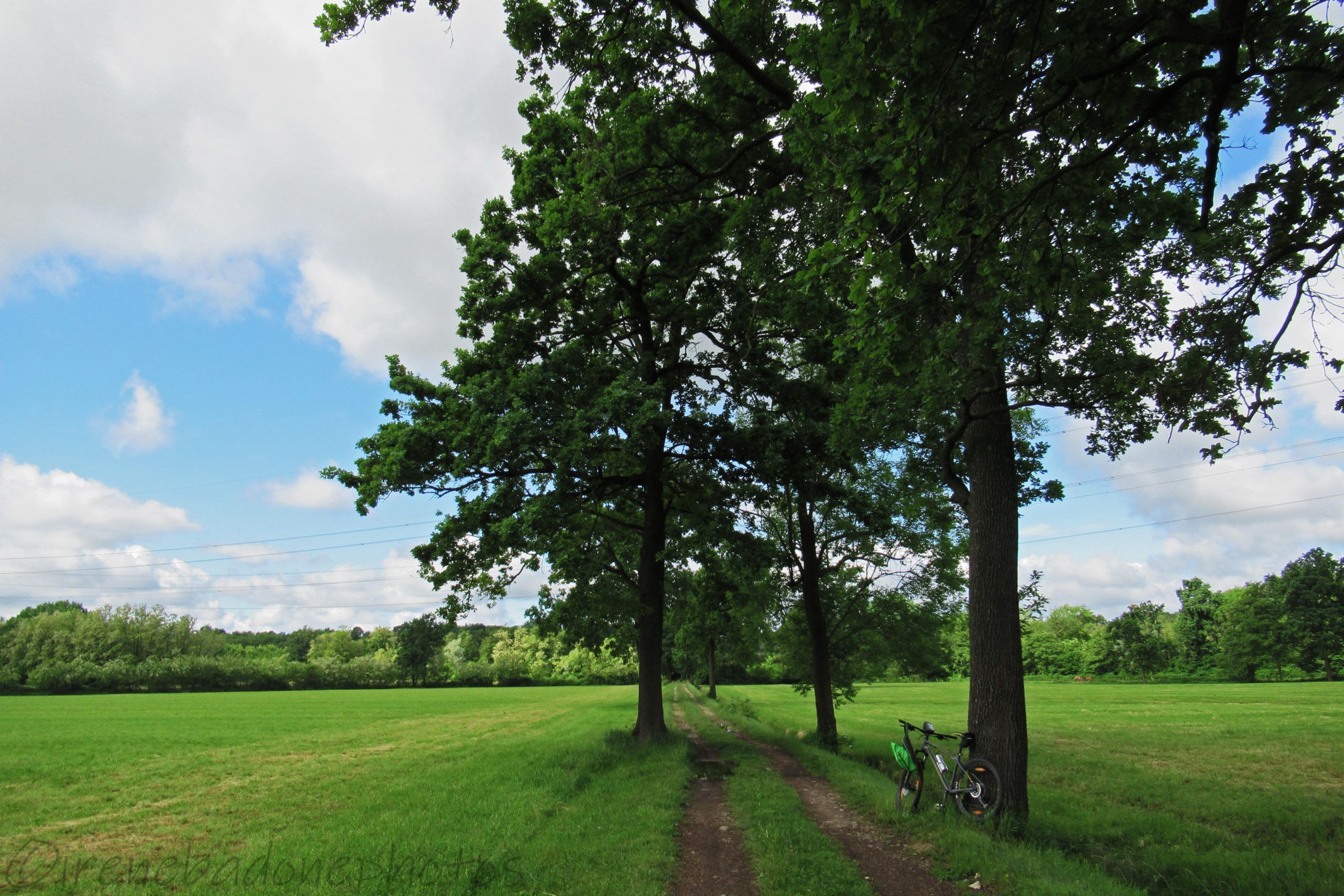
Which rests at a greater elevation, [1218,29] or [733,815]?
[1218,29]

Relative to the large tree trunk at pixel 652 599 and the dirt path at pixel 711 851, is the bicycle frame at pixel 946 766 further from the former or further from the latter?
the large tree trunk at pixel 652 599

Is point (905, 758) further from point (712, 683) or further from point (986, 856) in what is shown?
point (712, 683)

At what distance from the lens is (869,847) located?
7203 mm

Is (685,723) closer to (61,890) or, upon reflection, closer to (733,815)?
(733,815)

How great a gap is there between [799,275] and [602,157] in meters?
3.54

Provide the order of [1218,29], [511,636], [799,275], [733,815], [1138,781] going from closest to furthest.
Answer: [1218,29]
[799,275]
[733,815]
[1138,781]
[511,636]

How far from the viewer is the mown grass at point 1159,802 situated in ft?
21.8

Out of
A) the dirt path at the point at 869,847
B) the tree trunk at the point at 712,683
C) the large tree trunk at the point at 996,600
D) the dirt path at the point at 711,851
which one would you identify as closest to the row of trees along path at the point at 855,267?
the large tree trunk at the point at 996,600

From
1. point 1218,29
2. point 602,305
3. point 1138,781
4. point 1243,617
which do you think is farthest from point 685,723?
point 1243,617

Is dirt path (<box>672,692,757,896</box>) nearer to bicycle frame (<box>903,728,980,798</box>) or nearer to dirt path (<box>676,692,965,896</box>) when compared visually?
dirt path (<box>676,692,965,896</box>)

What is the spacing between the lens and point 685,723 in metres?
26.4

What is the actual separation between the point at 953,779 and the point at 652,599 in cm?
989

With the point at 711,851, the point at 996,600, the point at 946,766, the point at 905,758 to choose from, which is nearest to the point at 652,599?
the point at 905,758

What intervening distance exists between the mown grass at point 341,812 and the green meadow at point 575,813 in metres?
0.06
